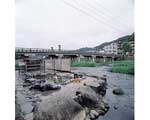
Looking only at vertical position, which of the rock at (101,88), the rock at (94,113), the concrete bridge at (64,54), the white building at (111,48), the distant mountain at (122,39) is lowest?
the rock at (94,113)

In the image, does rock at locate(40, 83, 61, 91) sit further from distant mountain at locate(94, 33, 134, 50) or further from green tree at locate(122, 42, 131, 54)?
green tree at locate(122, 42, 131, 54)

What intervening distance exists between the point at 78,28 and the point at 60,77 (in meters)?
0.40

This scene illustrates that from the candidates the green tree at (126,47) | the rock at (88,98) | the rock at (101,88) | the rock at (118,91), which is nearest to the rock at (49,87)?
the rock at (88,98)

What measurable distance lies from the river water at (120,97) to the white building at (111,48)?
0.61ft

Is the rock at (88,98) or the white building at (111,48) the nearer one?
the rock at (88,98)

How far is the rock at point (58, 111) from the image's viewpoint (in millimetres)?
1780

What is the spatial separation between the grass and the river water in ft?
0.11

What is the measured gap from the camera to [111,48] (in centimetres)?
193

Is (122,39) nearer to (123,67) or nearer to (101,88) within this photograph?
(123,67)

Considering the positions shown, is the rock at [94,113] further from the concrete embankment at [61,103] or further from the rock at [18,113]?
the rock at [18,113]

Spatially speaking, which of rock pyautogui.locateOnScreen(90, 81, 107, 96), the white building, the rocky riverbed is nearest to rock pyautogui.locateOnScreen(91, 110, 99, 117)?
the rocky riverbed

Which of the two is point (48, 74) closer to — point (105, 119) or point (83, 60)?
point (83, 60)

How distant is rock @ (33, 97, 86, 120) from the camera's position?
1.78 m

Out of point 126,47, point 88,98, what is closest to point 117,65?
point 126,47
